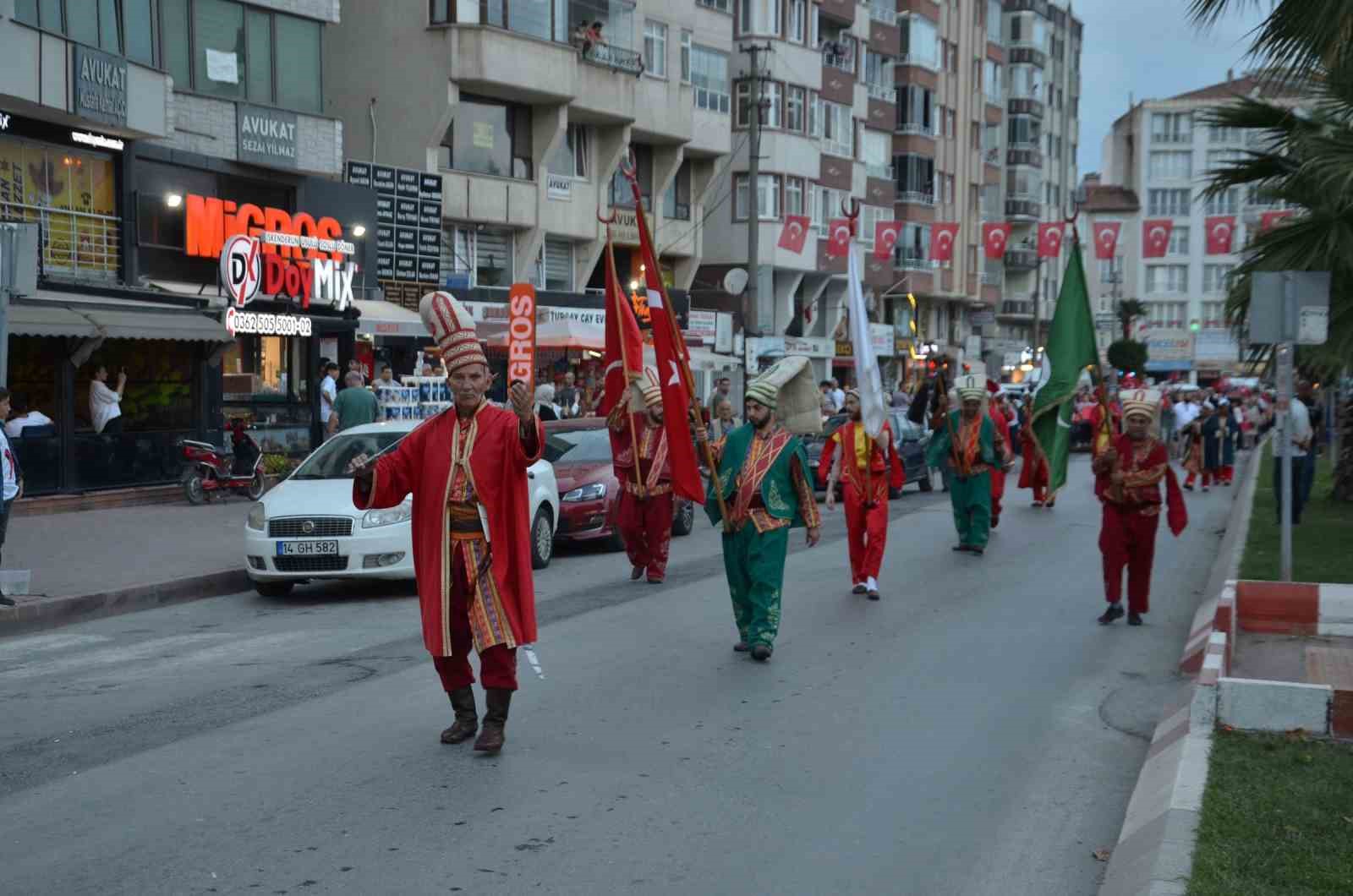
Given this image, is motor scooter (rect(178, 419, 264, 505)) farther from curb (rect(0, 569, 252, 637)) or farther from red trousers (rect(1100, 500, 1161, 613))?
red trousers (rect(1100, 500, 1161, 613))

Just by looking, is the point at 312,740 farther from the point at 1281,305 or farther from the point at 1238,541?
the point at 1238,541

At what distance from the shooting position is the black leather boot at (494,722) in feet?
24.5

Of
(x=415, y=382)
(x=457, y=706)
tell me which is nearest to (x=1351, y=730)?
(x=457, y=706)

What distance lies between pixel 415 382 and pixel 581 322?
301 inches

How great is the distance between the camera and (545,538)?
16.0 metres

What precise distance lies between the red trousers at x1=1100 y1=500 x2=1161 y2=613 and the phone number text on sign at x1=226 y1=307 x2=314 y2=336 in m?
16.0

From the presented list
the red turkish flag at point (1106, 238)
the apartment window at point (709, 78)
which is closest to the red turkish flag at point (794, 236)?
the apartment window at point (709, 78)

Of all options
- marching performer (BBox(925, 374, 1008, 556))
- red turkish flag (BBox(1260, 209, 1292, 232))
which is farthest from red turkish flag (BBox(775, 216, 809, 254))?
marching performer (BBox(925, 374, 1008, 556))

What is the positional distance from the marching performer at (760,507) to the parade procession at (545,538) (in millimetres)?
35

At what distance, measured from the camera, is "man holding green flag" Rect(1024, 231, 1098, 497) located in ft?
43.8

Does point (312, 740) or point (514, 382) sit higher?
point (514, 382)

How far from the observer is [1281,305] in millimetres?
12820

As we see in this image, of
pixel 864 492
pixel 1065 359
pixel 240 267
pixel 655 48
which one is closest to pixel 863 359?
pixel 864 492

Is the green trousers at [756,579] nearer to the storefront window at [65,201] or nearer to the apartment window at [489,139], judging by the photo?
the storefront window at [65,201]
